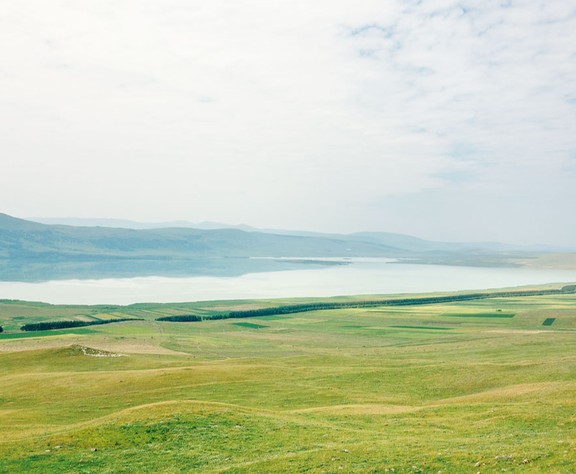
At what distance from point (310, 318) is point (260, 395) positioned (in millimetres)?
101370

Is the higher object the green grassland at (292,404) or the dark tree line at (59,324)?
the green grassland at (292,404)

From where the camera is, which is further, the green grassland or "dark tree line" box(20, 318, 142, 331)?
"dark tree line" box(20, 318, 142, 331)

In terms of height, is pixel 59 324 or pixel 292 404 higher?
pixel 292 404

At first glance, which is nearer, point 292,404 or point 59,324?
point 292,404

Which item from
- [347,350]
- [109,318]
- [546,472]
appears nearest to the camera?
[546,472]

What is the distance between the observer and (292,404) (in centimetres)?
4869

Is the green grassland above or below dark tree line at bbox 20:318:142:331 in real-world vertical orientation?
above

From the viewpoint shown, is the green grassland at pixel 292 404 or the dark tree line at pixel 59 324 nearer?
the green grassland at pixel 292 404

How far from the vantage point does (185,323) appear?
144000mm

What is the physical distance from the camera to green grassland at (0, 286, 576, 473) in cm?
2691

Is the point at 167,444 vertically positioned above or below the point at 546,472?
below

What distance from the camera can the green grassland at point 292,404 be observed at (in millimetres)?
26906

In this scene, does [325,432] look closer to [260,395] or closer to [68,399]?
[260,395]

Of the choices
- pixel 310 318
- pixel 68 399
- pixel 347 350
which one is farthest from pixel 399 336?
pixel 68 399
